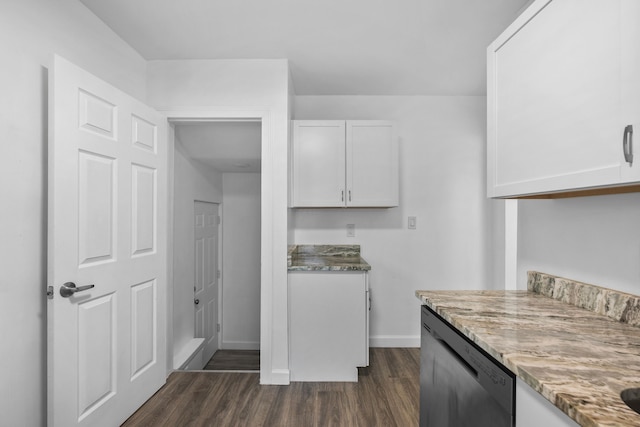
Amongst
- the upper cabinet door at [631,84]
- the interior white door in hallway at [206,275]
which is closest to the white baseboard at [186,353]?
the interior white door in hallway at [206,275]

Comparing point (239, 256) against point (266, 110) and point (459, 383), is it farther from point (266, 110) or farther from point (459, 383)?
point (459, 383)

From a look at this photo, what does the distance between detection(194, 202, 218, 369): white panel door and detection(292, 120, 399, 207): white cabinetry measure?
1.15 meters

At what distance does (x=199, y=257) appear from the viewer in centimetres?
342

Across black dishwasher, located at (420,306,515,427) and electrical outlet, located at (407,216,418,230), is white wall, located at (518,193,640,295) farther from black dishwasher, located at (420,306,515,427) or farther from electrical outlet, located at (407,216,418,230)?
electrical outlet, located at (407,216,418,230)

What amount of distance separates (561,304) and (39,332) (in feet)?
7.76

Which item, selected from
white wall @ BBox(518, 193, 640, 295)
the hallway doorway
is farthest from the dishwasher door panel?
the hallway doorway

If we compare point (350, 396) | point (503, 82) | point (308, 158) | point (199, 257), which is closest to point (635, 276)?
point (503, 82)

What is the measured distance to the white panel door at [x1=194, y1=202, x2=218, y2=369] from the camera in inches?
133

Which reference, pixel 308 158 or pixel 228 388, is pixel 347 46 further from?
pixel 228 388

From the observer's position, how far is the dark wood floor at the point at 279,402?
211 cm

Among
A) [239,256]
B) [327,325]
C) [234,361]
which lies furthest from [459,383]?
[239,256]

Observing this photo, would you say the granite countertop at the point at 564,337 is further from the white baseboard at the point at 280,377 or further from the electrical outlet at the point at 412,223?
the electrical outlet at the point at 412,223

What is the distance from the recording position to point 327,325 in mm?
2600

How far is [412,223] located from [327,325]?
139 centimetres
